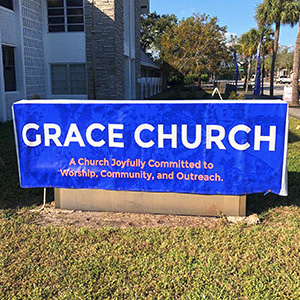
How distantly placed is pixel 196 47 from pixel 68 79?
1954cm

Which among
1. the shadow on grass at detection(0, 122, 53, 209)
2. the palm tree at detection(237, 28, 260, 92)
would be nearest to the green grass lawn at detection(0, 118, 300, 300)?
the shadow on grass at detection(0, 122, 53, 209)

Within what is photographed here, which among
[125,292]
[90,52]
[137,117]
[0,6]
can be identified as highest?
[0,6]

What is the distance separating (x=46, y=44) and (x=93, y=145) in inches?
538

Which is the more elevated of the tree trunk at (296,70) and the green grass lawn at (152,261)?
the tree trunk at (296,70)

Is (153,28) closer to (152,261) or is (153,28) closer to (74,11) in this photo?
(74,11)

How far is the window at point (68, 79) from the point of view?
1739cm

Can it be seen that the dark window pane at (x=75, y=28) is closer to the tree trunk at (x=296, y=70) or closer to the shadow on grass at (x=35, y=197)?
the shadow on grass at (x=35, y=197)

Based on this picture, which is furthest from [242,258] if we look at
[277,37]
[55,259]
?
[277,37]

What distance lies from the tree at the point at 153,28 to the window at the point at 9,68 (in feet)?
145

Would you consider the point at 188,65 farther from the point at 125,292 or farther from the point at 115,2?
the point at 125,292

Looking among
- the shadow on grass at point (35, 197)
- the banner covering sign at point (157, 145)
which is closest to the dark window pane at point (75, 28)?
the shadow on grass at point (35, 197)

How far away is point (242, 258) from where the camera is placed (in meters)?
3.79

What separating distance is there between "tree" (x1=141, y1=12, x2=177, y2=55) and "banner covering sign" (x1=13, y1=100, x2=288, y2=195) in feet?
176

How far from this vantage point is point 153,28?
189 feet
